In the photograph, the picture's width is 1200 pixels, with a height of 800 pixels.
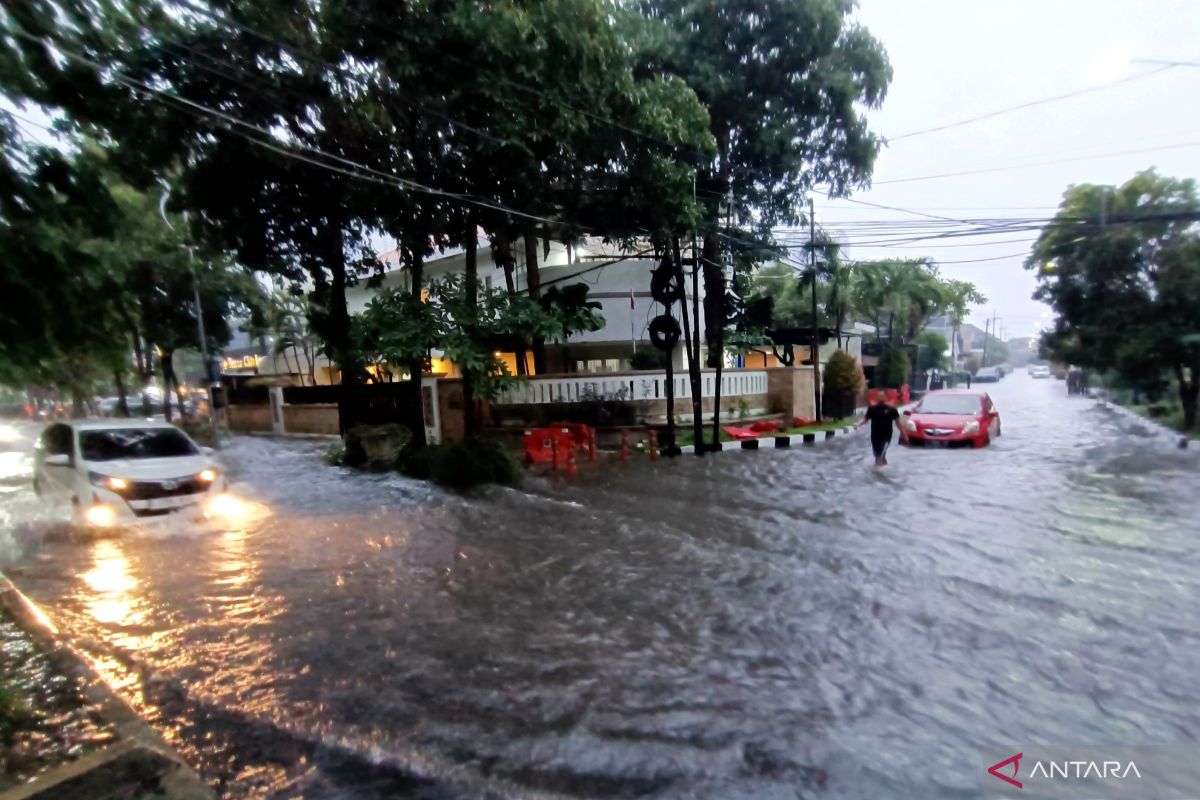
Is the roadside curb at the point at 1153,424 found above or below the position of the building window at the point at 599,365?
below

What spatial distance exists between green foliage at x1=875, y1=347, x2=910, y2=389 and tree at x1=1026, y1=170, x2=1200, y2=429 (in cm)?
1618

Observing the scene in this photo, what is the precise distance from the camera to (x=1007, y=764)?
3.24 m

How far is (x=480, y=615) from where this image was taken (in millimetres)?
5398

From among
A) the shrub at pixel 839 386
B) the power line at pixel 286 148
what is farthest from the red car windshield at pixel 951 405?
the power line at pixel 286 148

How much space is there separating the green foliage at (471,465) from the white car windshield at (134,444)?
3.56m

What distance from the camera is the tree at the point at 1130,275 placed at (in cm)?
1481

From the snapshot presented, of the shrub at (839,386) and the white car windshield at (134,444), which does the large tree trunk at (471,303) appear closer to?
the white car windshield at (134,444)

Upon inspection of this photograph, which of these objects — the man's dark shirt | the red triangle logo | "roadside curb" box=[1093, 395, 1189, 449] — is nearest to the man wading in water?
the man's dark shirt

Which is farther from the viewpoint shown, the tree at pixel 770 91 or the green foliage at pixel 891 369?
the green foliage at pixel 891 369

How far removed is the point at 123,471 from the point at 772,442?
1261 cm

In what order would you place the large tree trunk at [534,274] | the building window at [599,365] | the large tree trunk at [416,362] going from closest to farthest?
1. the large tree trunk at [416,362]
2. the large tree trunk at [534,274]
3. the building window at [599,365]

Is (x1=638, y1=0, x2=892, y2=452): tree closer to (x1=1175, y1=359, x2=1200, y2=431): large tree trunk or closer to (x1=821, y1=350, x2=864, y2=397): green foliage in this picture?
(x1=821, y1=350, x2=864, y2=397): green foliage

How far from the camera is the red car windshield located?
628 inches

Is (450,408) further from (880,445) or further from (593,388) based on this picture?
(880,445)
